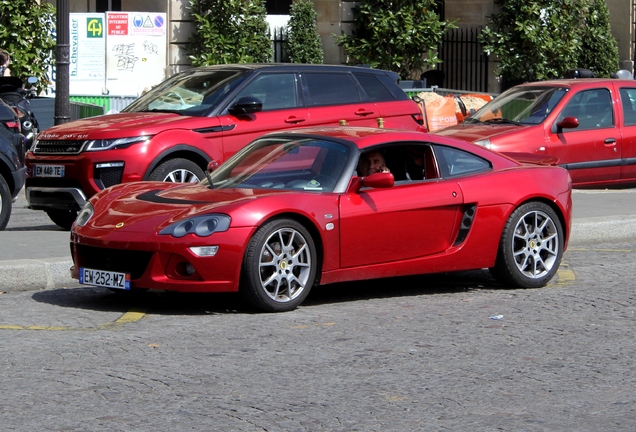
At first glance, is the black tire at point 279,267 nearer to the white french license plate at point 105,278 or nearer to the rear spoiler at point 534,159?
the white french license plate at point 105,278

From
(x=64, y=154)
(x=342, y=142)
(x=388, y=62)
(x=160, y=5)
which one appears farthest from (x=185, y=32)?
(x=342, y=142)

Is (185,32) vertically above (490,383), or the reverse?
(185,32)

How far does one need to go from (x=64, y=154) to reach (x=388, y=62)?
15.0 meters

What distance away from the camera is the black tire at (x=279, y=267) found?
7840 mm

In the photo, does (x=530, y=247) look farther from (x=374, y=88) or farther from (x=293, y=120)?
(x=374, y=88)

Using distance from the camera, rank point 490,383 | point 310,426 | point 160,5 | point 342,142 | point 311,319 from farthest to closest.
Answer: point 160,5 → point 342,142 → point 311,319 → point 490,383 → point 310,426

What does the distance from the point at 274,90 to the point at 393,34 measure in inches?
533

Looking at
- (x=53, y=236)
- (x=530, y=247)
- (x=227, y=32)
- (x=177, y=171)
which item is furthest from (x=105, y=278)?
(x=227, y=32)

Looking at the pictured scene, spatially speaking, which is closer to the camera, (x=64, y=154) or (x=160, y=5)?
(x=64, y=154)

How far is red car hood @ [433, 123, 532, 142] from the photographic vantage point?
14781mm

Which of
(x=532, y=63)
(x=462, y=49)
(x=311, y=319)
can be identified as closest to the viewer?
(x=311, y=319)

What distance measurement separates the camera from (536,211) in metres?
9.17

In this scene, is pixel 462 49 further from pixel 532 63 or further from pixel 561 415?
pixel 561 415

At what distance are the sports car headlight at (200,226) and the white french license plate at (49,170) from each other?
4.50 metres
